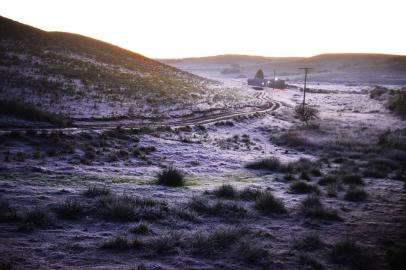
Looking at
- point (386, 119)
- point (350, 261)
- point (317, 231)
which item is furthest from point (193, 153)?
point (386, 119)

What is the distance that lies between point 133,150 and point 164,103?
999 inches

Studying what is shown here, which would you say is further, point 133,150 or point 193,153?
point 193,153

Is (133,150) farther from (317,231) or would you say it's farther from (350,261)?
(350,261)

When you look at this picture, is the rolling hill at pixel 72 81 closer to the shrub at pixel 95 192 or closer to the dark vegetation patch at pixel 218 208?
the shrub at pixel 95 192

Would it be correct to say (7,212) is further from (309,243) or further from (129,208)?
(309,243)

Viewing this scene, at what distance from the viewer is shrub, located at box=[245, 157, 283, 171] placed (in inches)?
717

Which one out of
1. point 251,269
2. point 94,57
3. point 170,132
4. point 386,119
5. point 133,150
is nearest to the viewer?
point 251,269

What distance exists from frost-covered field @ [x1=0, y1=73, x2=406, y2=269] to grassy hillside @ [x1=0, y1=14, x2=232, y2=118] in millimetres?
13713

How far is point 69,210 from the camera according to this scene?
900cm

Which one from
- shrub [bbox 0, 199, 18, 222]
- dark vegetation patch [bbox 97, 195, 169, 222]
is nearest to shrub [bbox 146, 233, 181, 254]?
dark vegetation patch [bbox 97, 195, 169, 222]

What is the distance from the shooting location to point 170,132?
26484 millimetres

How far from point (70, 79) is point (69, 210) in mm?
42635

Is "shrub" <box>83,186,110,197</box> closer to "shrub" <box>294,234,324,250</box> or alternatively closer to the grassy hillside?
"shrub" <box>294,234,324,250</box>

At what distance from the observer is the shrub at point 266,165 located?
18203mm
